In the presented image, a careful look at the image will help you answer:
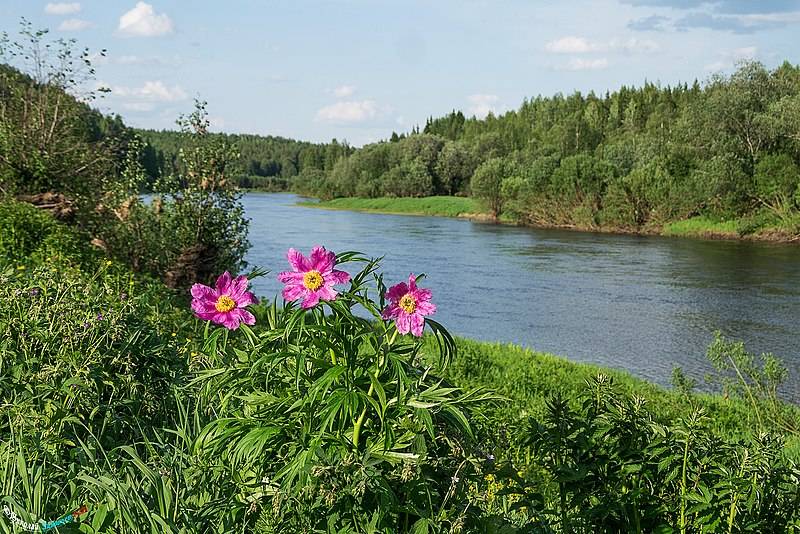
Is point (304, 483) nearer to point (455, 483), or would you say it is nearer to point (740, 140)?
point (455, 483)

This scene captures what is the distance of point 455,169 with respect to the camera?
68.7 m

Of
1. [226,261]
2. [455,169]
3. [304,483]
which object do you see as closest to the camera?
[304,483]

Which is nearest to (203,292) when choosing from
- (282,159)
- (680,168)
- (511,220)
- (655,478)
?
(655,478)

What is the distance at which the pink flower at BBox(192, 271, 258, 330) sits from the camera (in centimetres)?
244

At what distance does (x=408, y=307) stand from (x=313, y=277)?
29 centimetres

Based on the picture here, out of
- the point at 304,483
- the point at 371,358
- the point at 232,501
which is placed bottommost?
the point at 232,501

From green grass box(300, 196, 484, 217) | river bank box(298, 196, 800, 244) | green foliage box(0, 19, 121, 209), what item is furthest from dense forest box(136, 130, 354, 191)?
green foliage box(0, 19, 121, 209)

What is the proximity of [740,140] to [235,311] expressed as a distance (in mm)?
38015

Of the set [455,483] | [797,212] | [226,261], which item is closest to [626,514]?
[455,483]

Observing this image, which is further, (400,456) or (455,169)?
(455,169)

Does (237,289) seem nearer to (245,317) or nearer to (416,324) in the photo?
(245,317)

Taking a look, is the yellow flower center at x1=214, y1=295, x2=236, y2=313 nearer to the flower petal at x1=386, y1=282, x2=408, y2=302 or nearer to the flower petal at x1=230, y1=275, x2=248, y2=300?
the flower petal at x1=230, y1=275, x2=248, y2=300

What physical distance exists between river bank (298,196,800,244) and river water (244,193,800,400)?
1643 mm

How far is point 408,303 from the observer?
89.1 inches
